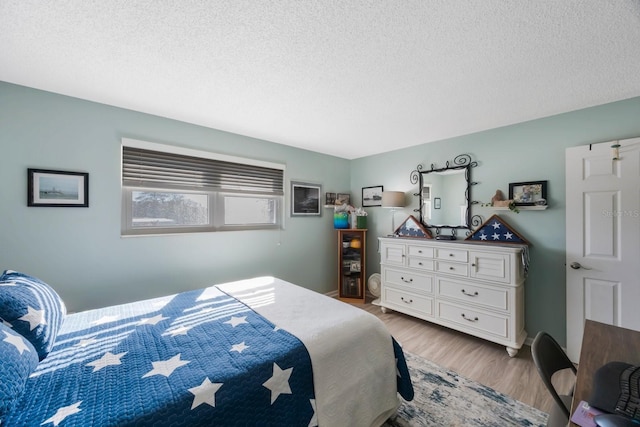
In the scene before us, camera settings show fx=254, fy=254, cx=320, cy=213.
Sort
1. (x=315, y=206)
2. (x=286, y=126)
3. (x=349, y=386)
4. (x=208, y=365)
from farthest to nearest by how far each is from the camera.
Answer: (x=315, y=206)
(x=286, y=126)
(x=349, y=386)
(x=208, y=365)

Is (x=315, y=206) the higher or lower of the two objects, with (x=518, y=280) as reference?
higher

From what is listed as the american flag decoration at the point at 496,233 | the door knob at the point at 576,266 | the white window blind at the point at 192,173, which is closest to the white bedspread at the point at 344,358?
the white window blind at the point at 192,173

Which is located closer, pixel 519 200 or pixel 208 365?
pixel 208 365

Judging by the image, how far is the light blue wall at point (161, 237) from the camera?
1.96m

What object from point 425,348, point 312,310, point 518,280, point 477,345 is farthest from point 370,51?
point 477,345

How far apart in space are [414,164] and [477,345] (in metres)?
2.25

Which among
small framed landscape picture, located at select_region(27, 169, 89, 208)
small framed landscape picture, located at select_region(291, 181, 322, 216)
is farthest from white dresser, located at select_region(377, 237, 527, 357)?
small framed landscape picture, located at select_region(27, 169, 89, 208)

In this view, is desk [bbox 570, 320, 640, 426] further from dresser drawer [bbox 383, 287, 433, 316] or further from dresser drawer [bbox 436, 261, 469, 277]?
dresser drawer [bbox 383, 287, 433, 316]

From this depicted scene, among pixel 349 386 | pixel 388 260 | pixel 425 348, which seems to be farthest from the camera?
pixel 388 260

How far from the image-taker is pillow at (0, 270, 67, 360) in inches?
46.3

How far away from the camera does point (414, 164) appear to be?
3537mm

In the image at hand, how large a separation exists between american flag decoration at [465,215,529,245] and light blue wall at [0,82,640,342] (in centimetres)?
10

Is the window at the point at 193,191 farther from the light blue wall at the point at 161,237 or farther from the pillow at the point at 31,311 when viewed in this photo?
the pillow at the point at 31,311

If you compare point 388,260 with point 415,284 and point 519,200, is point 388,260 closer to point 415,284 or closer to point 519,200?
point 415,284
